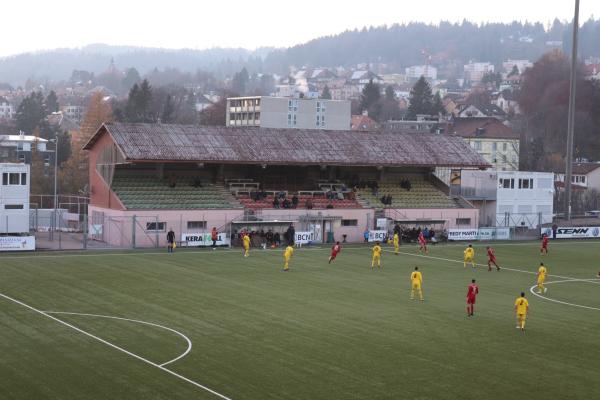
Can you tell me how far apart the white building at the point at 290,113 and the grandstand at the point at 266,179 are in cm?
6186

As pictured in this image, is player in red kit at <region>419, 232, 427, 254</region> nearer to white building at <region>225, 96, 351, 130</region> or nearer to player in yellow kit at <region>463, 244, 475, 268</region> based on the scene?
player in yellow kit at <region>463, 244, 475, 268</region>

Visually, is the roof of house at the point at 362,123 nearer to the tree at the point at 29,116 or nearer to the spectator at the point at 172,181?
the tree at the point at 29,116

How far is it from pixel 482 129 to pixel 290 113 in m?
28.5

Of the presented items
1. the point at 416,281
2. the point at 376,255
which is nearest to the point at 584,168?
the point at 376,255

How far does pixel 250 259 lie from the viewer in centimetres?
5375

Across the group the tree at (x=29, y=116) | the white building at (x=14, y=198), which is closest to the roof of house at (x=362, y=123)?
the tree at (x=29, y=116)

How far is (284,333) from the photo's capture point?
30953 millimetres

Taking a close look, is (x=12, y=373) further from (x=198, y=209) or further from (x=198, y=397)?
(x=198, y=209)

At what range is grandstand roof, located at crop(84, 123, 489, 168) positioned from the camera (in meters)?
65.7

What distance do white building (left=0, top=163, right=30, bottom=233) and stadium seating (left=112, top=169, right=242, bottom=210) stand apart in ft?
21.5

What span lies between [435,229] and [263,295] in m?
33.4

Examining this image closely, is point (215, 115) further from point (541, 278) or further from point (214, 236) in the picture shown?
point (541, 278)

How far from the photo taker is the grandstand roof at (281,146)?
6569cm

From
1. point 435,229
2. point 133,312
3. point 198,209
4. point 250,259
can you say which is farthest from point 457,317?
point 435,229
